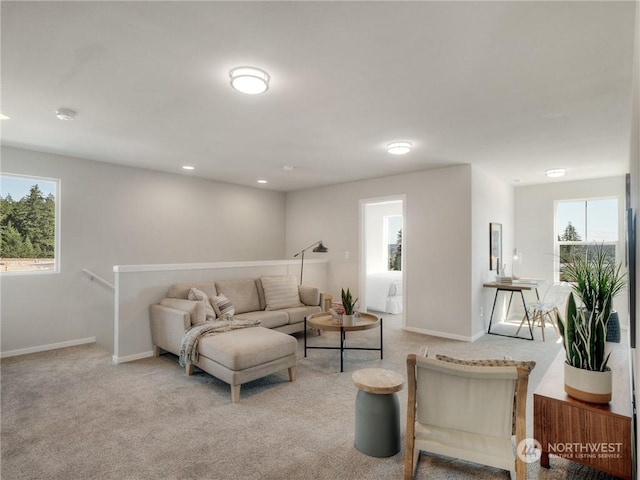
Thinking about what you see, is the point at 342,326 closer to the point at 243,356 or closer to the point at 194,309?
the point at 243,356

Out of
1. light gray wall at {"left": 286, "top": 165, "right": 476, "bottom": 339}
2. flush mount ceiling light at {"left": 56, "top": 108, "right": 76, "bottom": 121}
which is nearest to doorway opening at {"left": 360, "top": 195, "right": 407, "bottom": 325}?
light gray wall at {"left": 286, "top": 165, "right": 476, "bottom": 339}

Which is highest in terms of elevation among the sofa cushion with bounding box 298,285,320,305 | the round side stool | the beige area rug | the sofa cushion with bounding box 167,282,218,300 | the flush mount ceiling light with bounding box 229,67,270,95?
the flush mount ceiling light with bounding box 229,67,270,95

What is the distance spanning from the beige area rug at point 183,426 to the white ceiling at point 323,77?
205cm

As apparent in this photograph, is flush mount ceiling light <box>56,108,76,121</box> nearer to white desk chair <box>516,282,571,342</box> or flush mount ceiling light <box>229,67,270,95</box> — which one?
flush mount ceiling light <box>229,67,270,95</box>

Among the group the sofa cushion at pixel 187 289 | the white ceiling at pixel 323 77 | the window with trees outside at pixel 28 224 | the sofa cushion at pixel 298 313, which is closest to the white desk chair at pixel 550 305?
the white ceiling at pixel 323 77

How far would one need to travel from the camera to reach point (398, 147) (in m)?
3.96

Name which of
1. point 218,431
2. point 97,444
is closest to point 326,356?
point 218,431

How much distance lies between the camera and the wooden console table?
1793mm

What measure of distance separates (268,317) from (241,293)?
0.56 m

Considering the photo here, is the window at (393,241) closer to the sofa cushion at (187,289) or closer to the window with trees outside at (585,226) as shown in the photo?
the window with trees outside at (585,226)

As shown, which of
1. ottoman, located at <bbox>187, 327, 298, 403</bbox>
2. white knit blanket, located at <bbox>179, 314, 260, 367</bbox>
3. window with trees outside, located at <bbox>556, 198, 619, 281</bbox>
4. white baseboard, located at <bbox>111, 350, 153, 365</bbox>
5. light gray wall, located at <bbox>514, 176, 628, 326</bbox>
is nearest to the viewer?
ottoman, located at <bbox>187, 327, 298, 403</bbox>

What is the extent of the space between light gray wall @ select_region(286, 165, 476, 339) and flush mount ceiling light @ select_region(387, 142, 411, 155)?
1287 millimetres

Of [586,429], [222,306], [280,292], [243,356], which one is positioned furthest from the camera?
[280,292]

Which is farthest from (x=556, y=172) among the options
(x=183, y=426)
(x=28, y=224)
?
(x=28, y=224)
